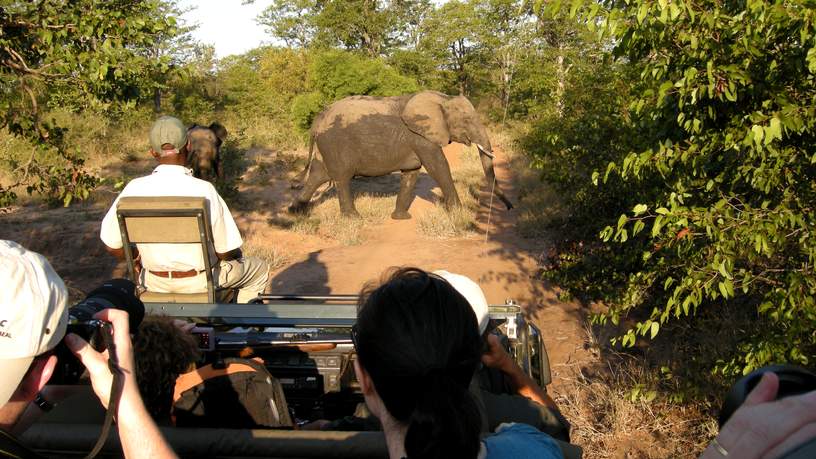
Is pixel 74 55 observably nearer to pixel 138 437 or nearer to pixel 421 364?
pixel 138 437

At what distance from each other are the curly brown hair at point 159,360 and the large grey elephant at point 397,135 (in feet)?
29.7

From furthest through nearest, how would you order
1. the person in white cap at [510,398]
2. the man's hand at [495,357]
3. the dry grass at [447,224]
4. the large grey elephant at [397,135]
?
1. the large grey elephant at [397,135]
2. the dry grass at [447,224]
3. the man's hand at [495,357]
4. the person in white cap at [510,398]

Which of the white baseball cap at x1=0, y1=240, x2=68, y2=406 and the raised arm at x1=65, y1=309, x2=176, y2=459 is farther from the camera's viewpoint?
the raised arm at x1=65, y1=309, x2=176, y2=459

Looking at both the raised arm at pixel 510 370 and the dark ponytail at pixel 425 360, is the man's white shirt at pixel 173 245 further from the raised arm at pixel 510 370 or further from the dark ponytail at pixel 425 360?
the dark ponytail at pixel 425 360

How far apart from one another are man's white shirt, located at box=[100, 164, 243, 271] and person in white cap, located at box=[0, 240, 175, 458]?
257 centimetres

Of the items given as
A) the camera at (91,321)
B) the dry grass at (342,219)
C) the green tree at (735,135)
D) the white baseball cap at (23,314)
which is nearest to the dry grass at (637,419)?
the green tree at (735,135)

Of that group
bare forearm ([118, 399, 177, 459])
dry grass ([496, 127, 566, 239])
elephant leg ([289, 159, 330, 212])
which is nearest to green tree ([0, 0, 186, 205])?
bare forearm ([118, 399, 177, 459])

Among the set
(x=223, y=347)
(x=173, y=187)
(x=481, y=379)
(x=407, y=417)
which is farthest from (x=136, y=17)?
(x=407, y=417)

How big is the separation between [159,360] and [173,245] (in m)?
2.12

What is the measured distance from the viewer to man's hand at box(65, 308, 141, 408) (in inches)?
60.9

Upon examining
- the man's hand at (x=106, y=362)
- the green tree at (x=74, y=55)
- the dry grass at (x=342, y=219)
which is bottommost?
the dry grass at (x=342, y=219)

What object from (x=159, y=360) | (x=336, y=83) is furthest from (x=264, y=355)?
(x=336, y=83)

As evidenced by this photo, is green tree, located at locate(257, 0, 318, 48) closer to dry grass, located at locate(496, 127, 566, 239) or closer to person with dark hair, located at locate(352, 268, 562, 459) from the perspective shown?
dry grass, located at locate(496, 127, 566, 239)

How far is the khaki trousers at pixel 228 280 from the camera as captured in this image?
4.20 metres
